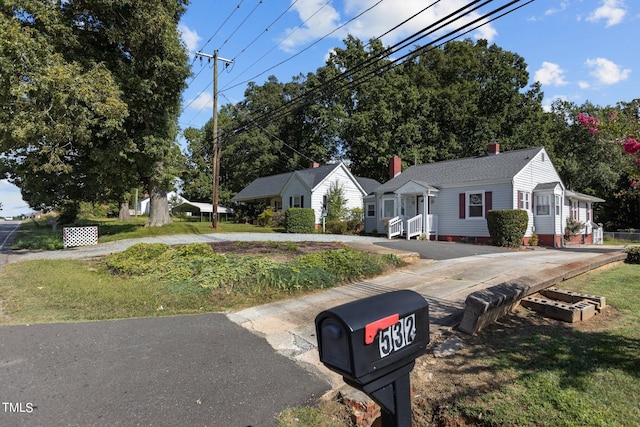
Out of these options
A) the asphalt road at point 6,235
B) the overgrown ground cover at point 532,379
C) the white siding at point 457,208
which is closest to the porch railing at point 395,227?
the white siding at point 457,208

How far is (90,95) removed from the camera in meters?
12.0

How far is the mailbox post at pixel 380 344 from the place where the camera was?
1377mm

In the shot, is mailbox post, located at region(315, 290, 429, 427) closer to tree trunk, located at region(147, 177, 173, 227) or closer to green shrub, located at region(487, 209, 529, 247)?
green shrub, located at region(487, 209, 529, 247)

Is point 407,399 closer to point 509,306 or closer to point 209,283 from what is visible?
point 509,306

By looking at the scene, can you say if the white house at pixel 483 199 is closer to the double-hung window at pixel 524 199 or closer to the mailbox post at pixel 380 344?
the double-hung window at pixel 524 199

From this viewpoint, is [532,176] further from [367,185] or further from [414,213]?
[367,185]

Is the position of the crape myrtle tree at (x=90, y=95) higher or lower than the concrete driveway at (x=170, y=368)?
higher

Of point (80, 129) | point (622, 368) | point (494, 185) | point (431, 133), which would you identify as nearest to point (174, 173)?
point (80, 129)

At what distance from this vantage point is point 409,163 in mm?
35531

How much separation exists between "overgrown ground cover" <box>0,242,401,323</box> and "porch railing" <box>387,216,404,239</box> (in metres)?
11.1

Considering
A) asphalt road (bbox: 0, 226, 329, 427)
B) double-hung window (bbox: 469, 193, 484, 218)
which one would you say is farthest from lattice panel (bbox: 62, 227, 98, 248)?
double-hung window (bbox: 469, 193, 484, 218)

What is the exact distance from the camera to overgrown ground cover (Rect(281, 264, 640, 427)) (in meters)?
2.64

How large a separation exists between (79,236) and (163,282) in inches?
420

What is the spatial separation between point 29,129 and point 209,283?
29.0ft
